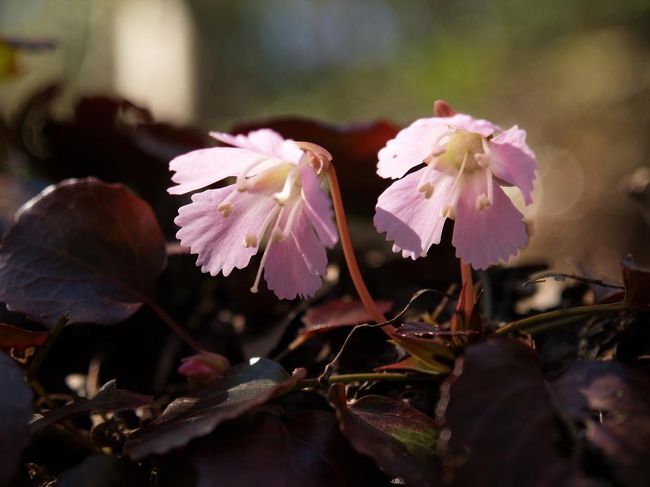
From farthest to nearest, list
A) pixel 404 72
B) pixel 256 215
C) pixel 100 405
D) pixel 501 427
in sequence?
pixel 404 72, pixel 256 215, pixel 100 405, pixel 501 427

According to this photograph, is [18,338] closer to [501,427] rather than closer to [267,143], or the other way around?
[267,143]

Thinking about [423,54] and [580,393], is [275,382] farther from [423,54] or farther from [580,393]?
[423,54]

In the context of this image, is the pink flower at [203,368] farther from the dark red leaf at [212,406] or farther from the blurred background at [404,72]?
the blurred background at [404,72]

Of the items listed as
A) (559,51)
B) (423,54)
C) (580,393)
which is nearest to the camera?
(580,393)

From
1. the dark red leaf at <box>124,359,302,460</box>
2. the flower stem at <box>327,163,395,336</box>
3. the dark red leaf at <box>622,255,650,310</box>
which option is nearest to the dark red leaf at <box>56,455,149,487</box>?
the dark red leaf at <box>124,359,302,460</box>

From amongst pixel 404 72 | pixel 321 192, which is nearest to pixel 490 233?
pixel 321 192

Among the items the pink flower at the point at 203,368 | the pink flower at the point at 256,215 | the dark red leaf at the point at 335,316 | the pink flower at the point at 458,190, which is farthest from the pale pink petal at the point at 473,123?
the pink flower at the point at 203,368

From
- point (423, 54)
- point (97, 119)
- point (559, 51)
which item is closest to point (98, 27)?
point (423, 54)
